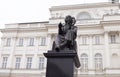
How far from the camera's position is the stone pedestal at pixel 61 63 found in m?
4.34

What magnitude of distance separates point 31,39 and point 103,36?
11.3 metres

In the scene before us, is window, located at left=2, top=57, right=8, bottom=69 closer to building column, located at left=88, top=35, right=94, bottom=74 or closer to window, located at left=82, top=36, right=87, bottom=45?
window, located at left=82, top=36, right=87, bottom=45

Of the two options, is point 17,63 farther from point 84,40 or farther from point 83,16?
point 83,16

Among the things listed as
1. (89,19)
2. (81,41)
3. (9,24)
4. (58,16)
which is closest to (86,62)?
(81,41)

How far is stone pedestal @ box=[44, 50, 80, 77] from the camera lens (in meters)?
4.34

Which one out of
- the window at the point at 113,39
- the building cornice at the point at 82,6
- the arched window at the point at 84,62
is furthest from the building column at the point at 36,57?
the window at the point at 113,39

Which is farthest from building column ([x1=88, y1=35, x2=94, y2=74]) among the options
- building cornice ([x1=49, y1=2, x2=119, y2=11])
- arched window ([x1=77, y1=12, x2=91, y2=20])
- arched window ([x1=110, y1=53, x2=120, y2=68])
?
building cornice ([x1=49, y1=2, x2=119, y2=11])

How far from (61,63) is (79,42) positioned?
23001mm

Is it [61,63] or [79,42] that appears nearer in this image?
[61,63]

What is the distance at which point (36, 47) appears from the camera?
28750mm

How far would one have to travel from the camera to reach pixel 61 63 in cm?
443

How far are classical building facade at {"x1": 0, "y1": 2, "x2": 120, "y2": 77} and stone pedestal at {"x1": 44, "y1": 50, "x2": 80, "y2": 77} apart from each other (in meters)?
20.3

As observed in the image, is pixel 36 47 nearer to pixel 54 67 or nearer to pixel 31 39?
pixel 31 39

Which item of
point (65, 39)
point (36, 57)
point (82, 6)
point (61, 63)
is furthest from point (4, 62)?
point (61, 63)
